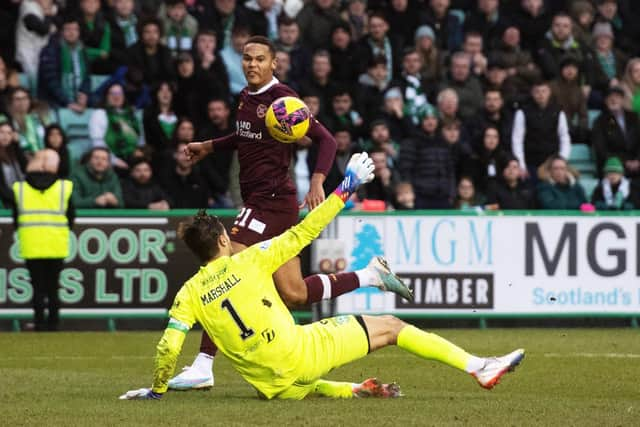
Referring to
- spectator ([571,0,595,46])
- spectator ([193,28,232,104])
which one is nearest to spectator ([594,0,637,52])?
spectator ([571,0,595,46])

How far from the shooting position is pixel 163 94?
18.7 meters

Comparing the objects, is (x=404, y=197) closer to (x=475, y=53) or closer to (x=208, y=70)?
(x=208, y=70)

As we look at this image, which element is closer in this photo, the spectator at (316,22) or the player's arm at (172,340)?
the player's arm at (172,340)

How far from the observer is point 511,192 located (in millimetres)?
18844

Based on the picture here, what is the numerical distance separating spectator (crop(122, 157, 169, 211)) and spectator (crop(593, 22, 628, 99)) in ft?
23.5

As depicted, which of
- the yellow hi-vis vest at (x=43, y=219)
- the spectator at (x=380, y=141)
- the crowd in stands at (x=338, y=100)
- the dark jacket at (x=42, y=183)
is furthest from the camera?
the spectator at (x=380, y=141)

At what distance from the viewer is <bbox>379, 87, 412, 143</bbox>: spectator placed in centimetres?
1983

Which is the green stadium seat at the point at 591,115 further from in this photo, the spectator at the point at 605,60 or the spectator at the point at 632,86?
the spectator at the point at 632,86

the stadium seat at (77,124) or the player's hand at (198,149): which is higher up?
the stadium seat at (77,124)

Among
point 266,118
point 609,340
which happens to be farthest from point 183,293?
point 609,340

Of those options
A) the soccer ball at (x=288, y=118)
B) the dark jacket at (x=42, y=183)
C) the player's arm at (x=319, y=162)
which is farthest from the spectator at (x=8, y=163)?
the player's arm at (x=319, y=162)

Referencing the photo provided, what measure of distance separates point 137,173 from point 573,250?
511 centimetres

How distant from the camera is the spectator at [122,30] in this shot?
1934 centimetres

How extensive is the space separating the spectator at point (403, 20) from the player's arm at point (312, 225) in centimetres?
1218
